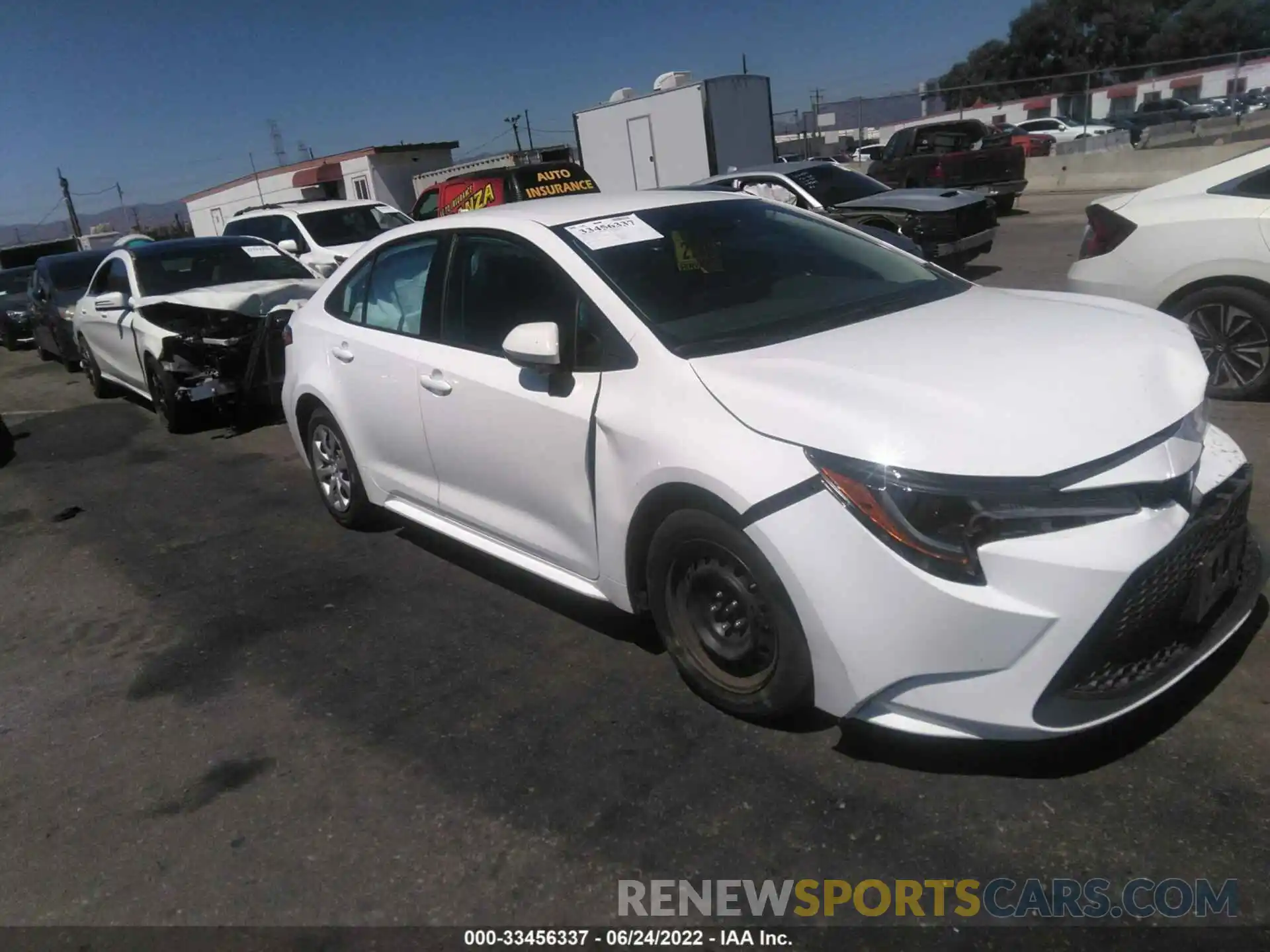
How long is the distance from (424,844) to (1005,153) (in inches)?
722

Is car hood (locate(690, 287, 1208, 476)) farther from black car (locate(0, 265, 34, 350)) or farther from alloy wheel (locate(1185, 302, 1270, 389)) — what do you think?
black car (locate(0, 265, 34, 350))

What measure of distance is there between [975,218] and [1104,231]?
5919 mm

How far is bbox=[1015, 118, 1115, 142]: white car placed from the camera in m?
33.1

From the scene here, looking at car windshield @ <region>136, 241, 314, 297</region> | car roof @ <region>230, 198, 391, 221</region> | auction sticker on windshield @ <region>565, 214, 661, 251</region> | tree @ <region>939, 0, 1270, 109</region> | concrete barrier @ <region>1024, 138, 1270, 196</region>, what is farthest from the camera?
tree @ <region>939, 0, 1270, 109</region>

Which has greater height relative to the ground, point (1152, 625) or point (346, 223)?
point (346, 223)

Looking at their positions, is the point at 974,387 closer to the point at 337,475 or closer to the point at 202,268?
the point at 337,475

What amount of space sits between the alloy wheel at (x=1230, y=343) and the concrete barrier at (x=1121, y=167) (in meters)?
13.6

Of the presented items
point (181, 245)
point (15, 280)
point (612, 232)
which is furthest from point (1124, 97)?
point (612, 232)

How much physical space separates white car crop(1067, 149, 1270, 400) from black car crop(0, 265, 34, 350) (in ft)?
53.2

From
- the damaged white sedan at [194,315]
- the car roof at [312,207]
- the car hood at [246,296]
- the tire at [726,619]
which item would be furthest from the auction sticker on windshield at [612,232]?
the car roof at [312,207]

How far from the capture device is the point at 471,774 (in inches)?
124

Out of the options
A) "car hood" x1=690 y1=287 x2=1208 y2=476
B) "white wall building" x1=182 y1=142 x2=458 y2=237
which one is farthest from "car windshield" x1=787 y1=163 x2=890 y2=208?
"white wall building" x1=182 y1=142 x2=458 y2=237

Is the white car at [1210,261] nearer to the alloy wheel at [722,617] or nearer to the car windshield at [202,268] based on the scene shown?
the alloy wheel at [722,617]

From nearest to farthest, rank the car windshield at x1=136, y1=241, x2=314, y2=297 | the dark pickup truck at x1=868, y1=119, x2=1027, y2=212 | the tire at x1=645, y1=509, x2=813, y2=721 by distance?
the tire at x1=645, y1=509, x2=813, y2=721
the car windshield at x1=136, y1=241, x2=314, y2=297
the dark pickup truck at x1=868, y1=119, x2=1027, y2=212
